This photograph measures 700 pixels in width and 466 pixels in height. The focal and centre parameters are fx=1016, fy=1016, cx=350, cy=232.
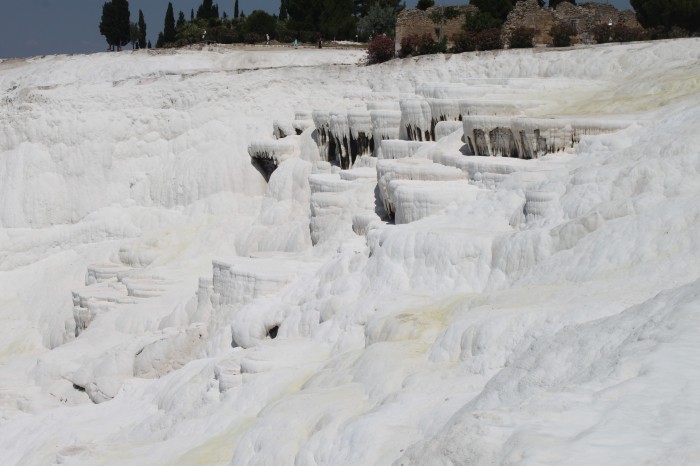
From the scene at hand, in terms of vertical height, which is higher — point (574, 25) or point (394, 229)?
point (574, 25)

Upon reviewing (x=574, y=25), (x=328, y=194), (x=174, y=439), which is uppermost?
(x=574, y=25)

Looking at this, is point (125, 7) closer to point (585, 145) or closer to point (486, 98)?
point (486, 98)

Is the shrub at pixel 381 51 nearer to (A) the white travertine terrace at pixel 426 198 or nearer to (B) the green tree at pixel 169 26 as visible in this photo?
(A) the white travertine terrace at pixel 426 198

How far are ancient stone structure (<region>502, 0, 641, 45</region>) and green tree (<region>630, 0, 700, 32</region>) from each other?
35cm

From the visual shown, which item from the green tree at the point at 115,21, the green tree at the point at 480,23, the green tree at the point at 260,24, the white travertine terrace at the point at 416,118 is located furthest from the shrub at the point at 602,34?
the green tree at the point at 115,21

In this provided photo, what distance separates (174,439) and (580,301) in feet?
13.2

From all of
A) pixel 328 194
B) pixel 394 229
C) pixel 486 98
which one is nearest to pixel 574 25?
pixel 486 98

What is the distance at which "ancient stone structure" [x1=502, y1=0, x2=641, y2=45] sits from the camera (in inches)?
1008

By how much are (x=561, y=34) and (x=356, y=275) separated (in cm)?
1421

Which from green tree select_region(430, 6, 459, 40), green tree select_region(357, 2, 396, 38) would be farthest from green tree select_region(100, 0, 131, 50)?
green tree select_region(430, 6, 459, 40)

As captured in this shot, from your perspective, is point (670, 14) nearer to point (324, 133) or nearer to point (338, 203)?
point (324, 133)

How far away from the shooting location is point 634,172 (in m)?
10.7

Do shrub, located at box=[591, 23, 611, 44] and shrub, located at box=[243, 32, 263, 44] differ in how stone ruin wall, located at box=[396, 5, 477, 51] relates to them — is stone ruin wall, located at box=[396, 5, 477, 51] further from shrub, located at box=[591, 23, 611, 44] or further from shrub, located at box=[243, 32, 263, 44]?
shrub, located at box=[243, 32, 263, 44]

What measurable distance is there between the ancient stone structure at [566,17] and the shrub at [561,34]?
23.9 inches
